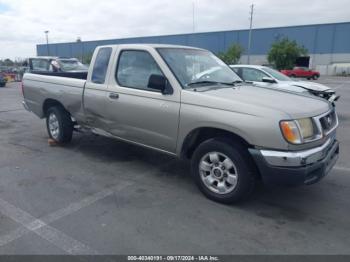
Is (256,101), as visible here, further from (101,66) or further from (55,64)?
(55,64)

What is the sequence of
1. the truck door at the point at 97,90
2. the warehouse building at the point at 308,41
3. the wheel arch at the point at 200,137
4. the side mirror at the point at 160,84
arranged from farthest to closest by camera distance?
1. the warehouse building at the point at 308,41
2. the truck door at the point at 97,90
3. the side mirror at the point at 160,84
4. the wheel arch at the point at 200,137

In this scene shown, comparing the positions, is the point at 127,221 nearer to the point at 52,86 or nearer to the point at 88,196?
the point at 88,196

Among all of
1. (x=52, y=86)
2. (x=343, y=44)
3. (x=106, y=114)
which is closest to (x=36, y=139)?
(x=52, y=86)

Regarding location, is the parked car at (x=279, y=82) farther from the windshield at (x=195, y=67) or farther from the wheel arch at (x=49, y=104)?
the wheel arch at (x=49, y=104)

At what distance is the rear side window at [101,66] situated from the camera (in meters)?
5.08

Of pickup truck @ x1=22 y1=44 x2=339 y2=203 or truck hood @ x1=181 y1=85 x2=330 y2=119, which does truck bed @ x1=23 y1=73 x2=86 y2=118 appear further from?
truck hood @ x1=181 y1=85 x2=330 y2=119

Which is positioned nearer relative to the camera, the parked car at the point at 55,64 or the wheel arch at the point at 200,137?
the wheel arch at the point at 200,137

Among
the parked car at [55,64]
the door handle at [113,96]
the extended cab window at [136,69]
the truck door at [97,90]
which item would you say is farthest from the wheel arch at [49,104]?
the parked car at [55,64]

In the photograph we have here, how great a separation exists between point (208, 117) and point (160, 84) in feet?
2.57

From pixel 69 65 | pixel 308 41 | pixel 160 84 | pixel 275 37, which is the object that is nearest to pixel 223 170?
pixel 160 84

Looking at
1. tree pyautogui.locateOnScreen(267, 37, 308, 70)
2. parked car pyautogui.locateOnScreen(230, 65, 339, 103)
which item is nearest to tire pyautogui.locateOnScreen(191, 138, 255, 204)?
parked car pyautogui.locateOnScreen(230, 65, 339, 103)

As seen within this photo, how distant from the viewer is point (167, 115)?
4168 millimetres

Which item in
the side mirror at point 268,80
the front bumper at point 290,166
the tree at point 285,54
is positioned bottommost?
the front bumper at point 290,166

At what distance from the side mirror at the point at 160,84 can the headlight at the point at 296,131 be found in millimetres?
1517
